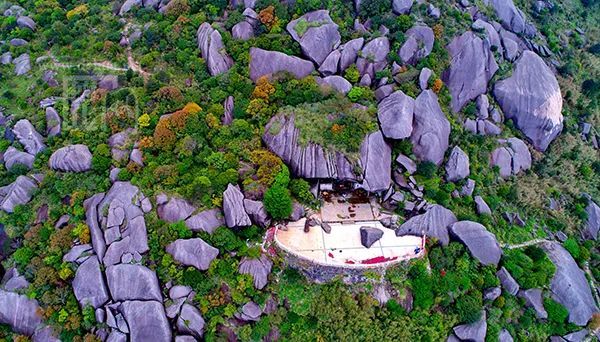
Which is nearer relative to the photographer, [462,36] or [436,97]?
[436,97]

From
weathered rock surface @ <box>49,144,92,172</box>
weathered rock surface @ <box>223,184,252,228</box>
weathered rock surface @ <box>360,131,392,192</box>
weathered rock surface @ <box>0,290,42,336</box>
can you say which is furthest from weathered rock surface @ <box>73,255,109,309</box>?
weathered rock surface @ <box>360,131,392,192</box>

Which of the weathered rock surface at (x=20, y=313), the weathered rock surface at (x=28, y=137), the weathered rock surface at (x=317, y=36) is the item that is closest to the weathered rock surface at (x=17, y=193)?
the weathered rock surface at (x=28, y=137)

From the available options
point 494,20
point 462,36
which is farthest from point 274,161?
point 494,20

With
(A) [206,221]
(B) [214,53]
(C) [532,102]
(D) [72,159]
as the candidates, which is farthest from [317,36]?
(D) [72,159]

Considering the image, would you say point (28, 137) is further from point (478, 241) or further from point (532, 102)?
point (532, 102)

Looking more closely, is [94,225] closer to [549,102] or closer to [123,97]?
[123,97]

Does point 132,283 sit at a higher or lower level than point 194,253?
lower
